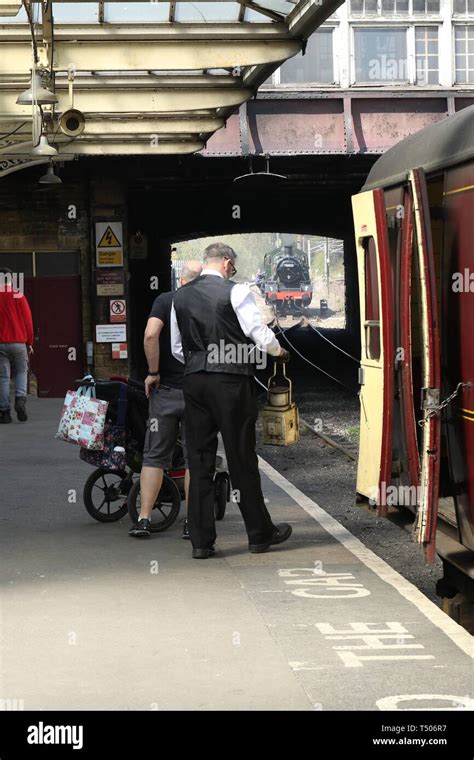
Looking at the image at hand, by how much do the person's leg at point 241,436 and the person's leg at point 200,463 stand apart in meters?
0.11

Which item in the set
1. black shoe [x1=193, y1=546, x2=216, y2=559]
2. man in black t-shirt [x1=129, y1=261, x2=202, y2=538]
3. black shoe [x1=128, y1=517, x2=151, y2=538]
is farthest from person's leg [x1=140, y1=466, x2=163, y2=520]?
black shoe [x1=193, y1=546, x2=216, y2=559]

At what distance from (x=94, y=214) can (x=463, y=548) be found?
15.9 m

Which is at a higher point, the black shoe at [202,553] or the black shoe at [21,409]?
the black shoe at [21,409]

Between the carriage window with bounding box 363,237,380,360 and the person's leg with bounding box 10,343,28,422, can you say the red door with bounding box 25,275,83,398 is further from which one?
the carriage window with bounding box 363,237,380,360

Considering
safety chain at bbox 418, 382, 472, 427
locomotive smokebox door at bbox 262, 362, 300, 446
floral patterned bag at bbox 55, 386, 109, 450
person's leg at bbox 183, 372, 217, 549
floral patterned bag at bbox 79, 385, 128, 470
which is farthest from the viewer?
locomotive smokebox door at bbox 262, 362, 300, 446

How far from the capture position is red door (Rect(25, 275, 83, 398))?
74.9 ft

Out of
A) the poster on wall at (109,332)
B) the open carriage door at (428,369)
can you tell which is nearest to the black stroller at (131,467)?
the open carriage door at (428,369)

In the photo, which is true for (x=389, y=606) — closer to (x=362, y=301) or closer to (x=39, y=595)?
(x=39, y=595)

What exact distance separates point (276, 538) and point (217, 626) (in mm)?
2022

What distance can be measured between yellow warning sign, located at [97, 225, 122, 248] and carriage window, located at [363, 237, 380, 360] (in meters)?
13.5

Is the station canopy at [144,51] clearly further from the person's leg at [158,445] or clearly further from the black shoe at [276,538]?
the black shoe at [276,538]

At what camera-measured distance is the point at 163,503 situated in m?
9.63

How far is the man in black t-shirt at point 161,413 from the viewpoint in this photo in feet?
29.4
